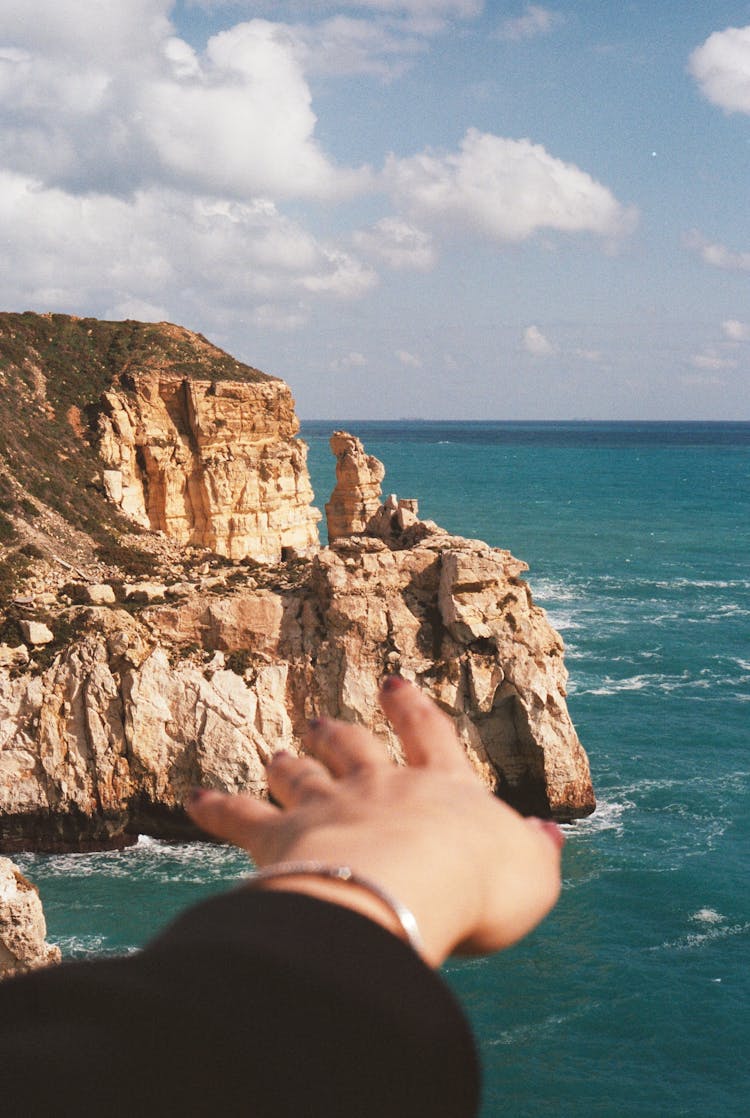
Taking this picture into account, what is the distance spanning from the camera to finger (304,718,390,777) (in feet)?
8.82

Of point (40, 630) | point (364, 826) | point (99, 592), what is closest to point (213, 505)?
point (99, 592)

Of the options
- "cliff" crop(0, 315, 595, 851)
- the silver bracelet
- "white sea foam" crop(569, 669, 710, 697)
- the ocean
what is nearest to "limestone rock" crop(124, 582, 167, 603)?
"cliff" crop(0, 315, 595, 851)

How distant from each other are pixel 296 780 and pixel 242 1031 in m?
0.97

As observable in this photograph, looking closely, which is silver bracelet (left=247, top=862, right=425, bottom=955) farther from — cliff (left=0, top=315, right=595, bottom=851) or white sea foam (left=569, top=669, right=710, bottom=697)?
white sea foam (left=569, top=669, right=710, bottom=697)

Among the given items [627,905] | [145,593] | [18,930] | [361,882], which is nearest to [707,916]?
[627,905]

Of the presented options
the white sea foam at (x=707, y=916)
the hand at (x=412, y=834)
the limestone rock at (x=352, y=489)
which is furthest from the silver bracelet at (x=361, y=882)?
the limestone rock at (x=352, y=489)

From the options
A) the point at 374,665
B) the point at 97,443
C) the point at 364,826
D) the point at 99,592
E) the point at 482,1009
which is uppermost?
the point at 97,443

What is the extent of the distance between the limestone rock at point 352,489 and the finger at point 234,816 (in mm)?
50556

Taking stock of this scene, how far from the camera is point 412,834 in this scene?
2367mm

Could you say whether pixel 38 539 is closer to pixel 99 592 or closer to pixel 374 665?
pixel 99 592

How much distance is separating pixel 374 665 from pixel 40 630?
34.2ft

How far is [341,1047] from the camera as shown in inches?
68.8

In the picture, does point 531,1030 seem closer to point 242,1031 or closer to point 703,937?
point 703,937

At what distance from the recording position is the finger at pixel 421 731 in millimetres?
2730
